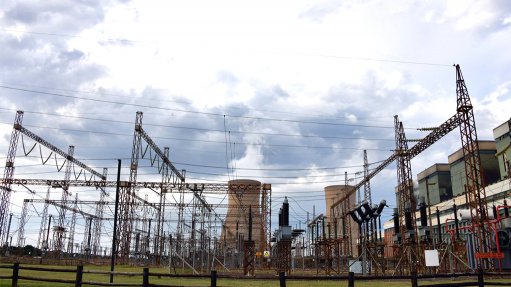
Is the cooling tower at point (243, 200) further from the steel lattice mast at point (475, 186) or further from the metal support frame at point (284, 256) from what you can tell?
the steel lattice mast at point (475, 186)

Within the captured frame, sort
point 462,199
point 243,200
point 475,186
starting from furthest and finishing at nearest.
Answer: point 462,199, point 243,200, point 475,186

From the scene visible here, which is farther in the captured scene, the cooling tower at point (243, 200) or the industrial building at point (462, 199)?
the cooling tower at point (243, 200)

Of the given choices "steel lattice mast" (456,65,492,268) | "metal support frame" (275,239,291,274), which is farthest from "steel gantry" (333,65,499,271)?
"metal support frame" (275,239,291,274)

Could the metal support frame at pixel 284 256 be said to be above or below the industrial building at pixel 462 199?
below

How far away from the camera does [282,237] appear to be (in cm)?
2947

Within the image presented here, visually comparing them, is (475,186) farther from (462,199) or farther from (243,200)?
(462,199)

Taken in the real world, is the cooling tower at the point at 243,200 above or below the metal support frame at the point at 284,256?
above

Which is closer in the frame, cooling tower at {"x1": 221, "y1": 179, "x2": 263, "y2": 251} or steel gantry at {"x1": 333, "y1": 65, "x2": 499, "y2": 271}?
steel gantry at {"x1": 333, "y1": 65, "x2": 499, "y2": 271}

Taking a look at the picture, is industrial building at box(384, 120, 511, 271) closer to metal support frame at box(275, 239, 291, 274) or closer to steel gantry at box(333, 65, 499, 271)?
steel gantry at box(333, 65, 499, 271)

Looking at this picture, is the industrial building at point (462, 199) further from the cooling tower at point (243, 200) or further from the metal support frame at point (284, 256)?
the cooling tower at point (243, 200)

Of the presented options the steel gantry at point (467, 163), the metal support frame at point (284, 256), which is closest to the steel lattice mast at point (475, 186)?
the steel gantry at point (467, 163)

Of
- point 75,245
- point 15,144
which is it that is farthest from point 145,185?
point 75,245

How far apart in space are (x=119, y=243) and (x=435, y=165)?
63.9 m

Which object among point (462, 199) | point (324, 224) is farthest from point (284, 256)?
point (462, 199)
